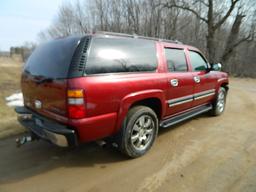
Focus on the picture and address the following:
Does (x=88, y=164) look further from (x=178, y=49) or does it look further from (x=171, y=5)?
(x=171, y=5)

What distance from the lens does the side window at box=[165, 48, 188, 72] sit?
4287 mm

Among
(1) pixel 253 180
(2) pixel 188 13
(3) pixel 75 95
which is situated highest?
(2) pixel 188 13

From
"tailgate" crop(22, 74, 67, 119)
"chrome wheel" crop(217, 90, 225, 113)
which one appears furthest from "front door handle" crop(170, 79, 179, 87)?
"chrome wheel" crop(217, 90, 225, 113)

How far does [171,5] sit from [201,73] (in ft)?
55.9

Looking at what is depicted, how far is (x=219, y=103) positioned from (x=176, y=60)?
2.35 meters

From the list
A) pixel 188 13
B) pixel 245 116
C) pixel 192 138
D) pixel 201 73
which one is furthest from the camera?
pixel 188 13

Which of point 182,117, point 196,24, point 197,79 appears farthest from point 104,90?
point 196,24

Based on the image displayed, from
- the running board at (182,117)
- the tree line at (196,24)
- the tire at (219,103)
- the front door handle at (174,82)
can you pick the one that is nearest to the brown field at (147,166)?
the running board at (182,117)

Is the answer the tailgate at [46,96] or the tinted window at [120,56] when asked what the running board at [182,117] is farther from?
the tailgate at [46,96]

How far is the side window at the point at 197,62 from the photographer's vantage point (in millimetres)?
5037

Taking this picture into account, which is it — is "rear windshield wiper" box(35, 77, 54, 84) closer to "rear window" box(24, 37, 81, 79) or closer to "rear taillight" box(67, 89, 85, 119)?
"rear window" box(24, 37, 81, 79)

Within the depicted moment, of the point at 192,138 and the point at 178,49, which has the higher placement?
the point at 178,49

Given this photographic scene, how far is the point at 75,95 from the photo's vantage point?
9.44 ft

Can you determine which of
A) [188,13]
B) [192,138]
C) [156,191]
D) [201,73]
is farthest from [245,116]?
[188,13]
